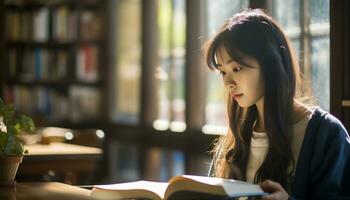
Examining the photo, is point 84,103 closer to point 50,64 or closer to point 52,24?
point 50,64

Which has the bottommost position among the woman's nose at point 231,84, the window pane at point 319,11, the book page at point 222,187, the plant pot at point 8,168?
the plant pot at point 8,168

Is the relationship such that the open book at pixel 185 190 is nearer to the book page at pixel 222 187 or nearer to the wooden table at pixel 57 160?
the book page at pixel 222 187

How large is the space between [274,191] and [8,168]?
0.88 metres

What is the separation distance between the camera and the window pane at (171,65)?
4.50 meters

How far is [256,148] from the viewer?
177cm

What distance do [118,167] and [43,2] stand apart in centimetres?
156

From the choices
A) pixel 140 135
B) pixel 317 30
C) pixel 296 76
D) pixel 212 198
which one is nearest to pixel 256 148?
pixel 296 76

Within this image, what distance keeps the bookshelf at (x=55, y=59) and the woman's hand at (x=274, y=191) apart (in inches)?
163

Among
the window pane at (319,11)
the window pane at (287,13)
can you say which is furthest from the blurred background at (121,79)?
the window pane at (319,11)

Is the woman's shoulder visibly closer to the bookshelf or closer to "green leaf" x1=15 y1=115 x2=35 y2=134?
"green leaf" x1=15 y1=115 x2=35 y2=134

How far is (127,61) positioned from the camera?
5426 mm

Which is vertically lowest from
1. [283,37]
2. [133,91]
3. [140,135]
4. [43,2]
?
[140,135]

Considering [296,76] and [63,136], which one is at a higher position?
[296,76]

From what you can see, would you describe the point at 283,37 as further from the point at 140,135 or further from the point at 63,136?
the point at 140,135
